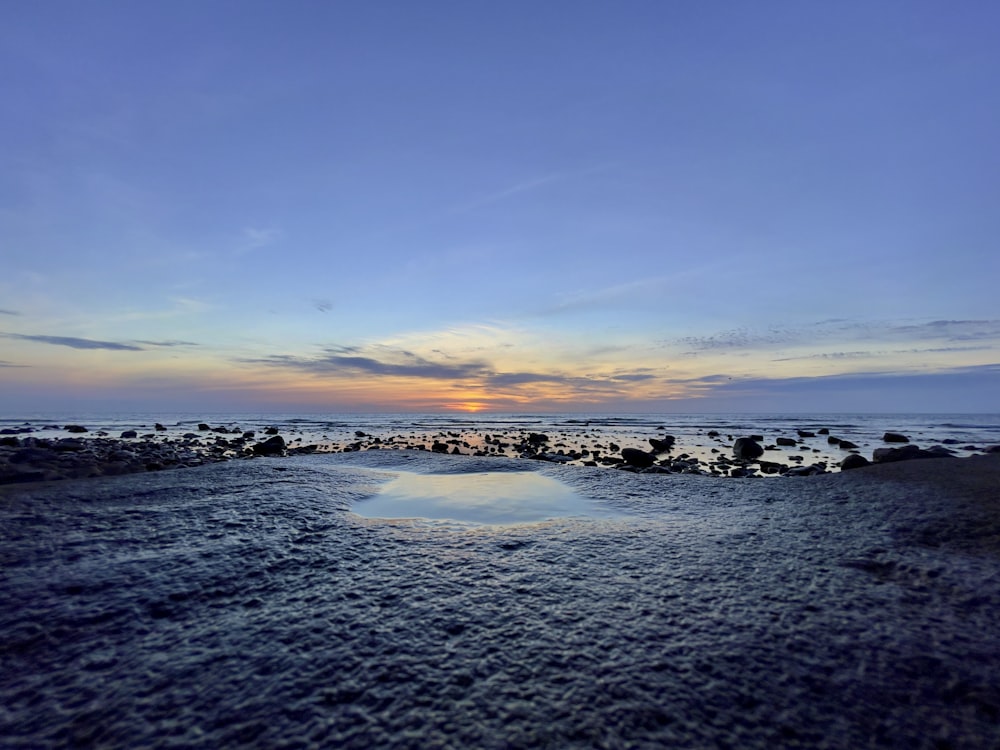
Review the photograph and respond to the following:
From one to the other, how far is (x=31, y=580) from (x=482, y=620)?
453cm

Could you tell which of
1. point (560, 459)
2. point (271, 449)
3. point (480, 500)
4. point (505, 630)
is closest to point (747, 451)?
point (560, 459)

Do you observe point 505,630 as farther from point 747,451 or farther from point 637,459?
point 747,451

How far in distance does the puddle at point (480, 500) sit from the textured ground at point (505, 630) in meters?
0.87

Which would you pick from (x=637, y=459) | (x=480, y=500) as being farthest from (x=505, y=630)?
(x=637, y=459)

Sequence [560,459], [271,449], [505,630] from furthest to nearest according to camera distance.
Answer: [271,449] → [560,459] → [505,630]

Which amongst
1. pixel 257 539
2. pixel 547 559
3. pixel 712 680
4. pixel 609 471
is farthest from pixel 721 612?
pixel 609 471

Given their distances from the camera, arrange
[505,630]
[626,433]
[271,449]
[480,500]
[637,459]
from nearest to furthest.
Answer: [505,630] < [480,500] < [637,459] < [271,449] < [626,433]

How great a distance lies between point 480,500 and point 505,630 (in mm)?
5617

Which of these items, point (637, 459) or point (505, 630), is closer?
point (505, 630)

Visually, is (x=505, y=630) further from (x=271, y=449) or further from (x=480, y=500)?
(x=271, y=449)

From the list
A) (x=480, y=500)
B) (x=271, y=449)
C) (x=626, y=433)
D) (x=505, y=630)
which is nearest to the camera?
(x=505, y=630)

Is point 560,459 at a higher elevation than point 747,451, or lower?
lower

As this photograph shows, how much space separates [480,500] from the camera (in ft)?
30.1

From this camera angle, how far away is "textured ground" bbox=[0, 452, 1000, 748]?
2531 millimetres
